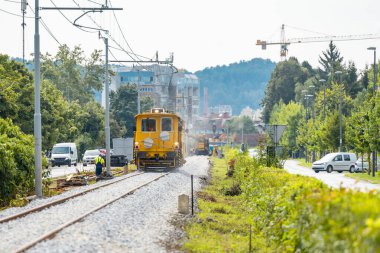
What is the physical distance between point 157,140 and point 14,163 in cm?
1971

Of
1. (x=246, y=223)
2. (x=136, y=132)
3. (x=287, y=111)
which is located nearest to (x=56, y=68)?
(x=287, y=111)

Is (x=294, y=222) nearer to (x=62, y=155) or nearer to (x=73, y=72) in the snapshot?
(x=62, y=155)

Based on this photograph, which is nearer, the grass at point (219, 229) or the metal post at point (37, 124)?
the grass at point (219, 229)

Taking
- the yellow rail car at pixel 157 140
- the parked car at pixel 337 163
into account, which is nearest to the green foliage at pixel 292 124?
the parked car at pixel 337 163

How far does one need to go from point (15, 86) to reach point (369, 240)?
155 ft

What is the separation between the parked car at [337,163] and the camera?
55594 mm

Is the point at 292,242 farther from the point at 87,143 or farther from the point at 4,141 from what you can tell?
the point at 87,143

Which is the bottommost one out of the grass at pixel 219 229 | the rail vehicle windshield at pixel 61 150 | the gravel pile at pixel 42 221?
the grass at pixel 219 229

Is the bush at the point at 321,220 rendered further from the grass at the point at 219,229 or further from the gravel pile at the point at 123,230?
the gravel pile at the point at 123,230

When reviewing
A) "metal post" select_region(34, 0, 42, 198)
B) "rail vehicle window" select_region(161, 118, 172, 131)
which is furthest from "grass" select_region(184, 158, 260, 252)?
"rail vehicle window" select_region(161, 118, 172, 131)

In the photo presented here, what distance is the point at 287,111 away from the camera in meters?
107

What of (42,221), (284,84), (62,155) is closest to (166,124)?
(62,155)

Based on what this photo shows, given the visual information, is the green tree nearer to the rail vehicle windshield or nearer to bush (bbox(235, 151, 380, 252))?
the rail vehicle windshield

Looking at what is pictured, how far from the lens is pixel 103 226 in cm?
1519
